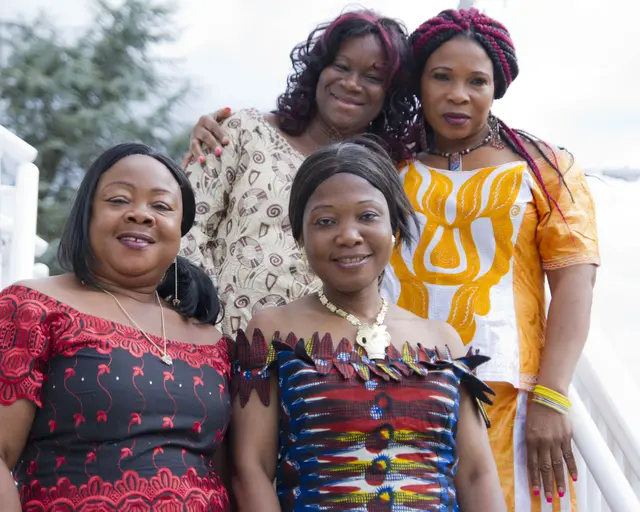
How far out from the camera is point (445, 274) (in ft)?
10.6

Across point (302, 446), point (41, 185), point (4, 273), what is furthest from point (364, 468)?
point (41, 185)

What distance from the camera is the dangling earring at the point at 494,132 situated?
340cm

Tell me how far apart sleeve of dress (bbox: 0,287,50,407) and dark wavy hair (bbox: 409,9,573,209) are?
5.66 feet

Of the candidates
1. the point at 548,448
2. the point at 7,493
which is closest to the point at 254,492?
the point at 7,493

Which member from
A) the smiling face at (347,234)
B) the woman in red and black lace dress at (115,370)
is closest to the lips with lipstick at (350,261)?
the smiling face at (347,234)

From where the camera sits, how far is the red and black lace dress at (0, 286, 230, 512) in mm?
2299

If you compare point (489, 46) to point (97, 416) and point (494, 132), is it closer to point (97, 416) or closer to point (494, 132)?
point (494, 132)

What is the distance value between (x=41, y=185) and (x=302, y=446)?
12.9m

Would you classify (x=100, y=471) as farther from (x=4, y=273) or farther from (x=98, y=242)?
(x=4, y=273)

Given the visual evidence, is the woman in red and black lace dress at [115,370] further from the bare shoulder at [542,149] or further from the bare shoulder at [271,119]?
the bare shoulder at [542,149]

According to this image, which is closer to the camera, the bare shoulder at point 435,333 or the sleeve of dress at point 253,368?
the sleeve of dress at point 253,368

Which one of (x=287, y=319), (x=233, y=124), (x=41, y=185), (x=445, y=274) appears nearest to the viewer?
(x=287, y=319)

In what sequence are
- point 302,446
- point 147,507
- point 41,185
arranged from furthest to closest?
point 41,185 < point 302,446 < point 147,507

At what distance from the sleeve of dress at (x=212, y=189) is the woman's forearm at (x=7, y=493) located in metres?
1.26
